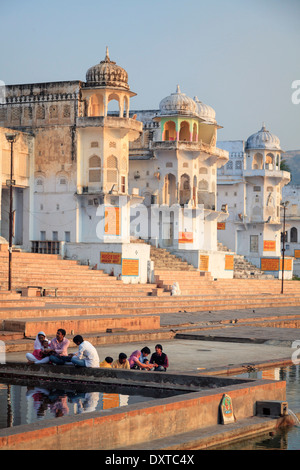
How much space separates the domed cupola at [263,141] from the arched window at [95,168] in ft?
69.1

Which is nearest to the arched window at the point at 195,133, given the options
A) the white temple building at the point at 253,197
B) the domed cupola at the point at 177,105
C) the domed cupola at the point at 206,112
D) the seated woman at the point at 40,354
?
the domed cupola at the point at 177,105

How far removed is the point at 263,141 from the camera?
182 ft

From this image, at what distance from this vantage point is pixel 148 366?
557 inches

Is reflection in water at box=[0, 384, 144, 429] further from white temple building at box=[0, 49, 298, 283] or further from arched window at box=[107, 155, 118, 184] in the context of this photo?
arched window at box=[107, 155, 118, 184]

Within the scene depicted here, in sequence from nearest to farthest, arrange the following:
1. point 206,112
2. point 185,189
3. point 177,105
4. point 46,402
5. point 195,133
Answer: point 46,402, point 177,105, point 195,133, point 185,189, point 206,112

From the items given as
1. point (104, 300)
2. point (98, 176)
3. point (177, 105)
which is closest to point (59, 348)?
point (104, 300)

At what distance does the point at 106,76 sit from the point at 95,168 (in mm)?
4114

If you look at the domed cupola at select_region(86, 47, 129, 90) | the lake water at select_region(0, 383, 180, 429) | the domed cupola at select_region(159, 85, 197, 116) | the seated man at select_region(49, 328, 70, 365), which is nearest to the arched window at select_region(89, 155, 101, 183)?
the domed cupola at select_region(86, 47, 129, 90)

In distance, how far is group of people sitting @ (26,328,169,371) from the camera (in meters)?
13.4

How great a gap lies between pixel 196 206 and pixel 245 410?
32979 millimetres

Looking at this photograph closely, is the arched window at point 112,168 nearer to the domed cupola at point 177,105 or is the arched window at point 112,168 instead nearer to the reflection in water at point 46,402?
the domed cupola at point 177,105

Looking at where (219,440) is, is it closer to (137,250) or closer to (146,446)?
(146,446)

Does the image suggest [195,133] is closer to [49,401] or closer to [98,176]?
[98,176]
